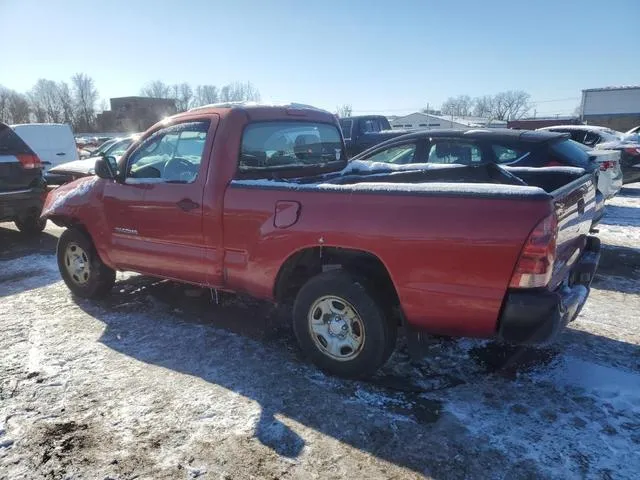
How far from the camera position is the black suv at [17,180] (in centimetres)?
729

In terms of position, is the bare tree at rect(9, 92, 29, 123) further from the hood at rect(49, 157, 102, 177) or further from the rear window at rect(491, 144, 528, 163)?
the rear window at rect(491, 144, 528, 163)

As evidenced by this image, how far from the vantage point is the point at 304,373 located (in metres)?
3.49

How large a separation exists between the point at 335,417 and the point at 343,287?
83 cm

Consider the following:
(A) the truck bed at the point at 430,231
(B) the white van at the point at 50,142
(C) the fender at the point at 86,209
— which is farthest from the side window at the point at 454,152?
(B) the white van at the point at 50,142

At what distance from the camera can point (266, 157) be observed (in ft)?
13.3

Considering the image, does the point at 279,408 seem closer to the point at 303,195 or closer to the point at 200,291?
the point at 303,195

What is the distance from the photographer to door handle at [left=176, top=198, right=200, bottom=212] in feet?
12.6

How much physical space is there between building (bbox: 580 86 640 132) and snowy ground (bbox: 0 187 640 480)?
5610 centimetres

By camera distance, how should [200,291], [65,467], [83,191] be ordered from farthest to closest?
1. [200,291]
2. [83,191]
3. [65,467]


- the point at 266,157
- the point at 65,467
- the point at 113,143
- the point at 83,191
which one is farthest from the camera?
the point at 113,143

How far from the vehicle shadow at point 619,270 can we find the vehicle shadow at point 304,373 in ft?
5.52

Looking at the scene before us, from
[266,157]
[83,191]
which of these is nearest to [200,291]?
[83,191]

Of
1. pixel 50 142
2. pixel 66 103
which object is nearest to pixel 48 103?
pixel 66 103

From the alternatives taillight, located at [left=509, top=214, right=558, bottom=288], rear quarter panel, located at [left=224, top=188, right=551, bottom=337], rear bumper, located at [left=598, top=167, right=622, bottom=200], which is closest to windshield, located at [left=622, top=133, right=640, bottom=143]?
rear bumper, located at [left=598, top=167, right=622, bottom=200]
